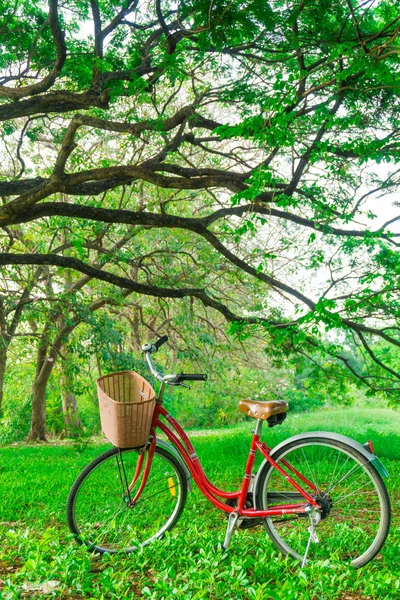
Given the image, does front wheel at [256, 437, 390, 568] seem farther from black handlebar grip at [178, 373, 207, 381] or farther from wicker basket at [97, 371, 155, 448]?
wicker basket at [97, 371, 155, 448]

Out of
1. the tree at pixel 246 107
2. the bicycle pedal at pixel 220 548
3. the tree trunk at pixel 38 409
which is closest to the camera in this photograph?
the bicycle pedal at pixel 220 548

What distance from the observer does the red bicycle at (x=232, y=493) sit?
3.35 metres

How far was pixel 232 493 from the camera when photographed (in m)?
3.64

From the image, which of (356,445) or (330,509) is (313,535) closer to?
(330,509)

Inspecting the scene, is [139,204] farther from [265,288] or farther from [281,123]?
[281,123]

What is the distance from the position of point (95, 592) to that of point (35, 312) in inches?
295

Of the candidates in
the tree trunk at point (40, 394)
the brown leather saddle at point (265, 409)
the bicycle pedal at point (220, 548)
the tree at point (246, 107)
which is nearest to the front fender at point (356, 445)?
the brown leather saddle at point (265, 409)

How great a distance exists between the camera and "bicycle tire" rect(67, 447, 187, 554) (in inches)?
144

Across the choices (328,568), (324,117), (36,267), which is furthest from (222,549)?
(36,267)

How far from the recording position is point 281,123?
15.9 ft

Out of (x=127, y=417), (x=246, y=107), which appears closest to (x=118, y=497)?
(x=127, y=417)

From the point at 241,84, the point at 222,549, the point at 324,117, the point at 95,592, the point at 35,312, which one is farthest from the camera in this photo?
the point at 35,312

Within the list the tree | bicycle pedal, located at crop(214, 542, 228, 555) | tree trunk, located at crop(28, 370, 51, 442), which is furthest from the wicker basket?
tree trunk, located at crop(28, 370, 51, 442)

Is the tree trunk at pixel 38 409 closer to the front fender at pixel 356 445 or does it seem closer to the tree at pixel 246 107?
the tree at pixel 246 107
